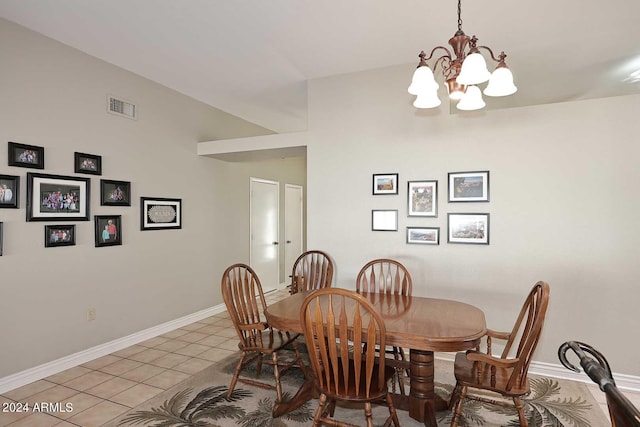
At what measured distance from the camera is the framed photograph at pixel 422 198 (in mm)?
3404

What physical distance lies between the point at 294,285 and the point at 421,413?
6.14ft

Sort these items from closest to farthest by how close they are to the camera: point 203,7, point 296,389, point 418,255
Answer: point 203,7 < point 296,389 < point 418,255

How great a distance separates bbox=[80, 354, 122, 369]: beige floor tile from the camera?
3.23m

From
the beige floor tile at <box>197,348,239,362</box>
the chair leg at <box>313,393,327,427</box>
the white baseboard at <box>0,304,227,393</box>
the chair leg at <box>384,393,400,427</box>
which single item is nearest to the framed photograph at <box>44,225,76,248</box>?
the white baseboard at <box>0,304,227,393</box>

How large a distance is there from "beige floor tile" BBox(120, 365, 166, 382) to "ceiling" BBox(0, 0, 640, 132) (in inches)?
115

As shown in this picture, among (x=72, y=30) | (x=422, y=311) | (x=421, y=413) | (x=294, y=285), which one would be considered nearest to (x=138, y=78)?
(x=72, y=30)

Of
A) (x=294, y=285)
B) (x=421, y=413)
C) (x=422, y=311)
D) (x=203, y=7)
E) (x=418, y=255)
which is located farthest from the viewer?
(x=294, y=285)

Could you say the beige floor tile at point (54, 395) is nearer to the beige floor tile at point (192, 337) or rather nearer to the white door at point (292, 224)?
the beige floor tile at point (192, 337)

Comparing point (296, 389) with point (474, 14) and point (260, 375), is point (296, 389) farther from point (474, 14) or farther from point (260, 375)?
point (474, 14)

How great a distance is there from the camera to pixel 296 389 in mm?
2762

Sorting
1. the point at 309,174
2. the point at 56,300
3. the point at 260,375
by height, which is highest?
the point at 309,174

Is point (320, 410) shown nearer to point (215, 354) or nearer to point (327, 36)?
point (215, 354)

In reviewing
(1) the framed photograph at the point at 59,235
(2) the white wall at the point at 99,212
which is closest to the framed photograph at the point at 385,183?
(2) the white wall at the point at 99,212

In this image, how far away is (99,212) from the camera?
3480 millimetres
